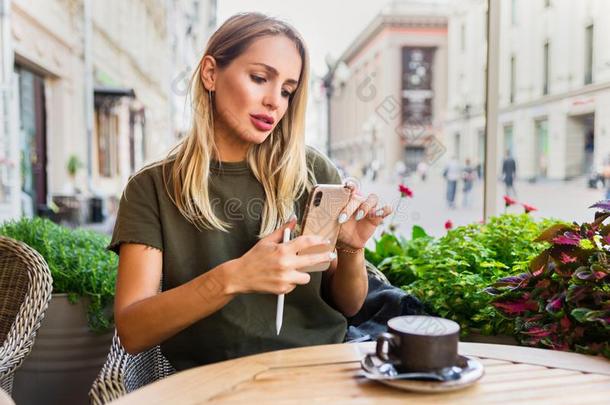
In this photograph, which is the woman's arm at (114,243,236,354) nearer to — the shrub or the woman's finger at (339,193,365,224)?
the woman's finger at (339,193,365,224)

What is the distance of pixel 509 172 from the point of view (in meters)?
3.60

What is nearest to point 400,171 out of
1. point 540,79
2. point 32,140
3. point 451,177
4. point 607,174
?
point 451,177

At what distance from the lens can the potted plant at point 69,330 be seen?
1.80 meters

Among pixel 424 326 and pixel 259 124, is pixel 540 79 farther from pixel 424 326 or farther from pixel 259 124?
pixel 424 326

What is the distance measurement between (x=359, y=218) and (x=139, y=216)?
1.54ft

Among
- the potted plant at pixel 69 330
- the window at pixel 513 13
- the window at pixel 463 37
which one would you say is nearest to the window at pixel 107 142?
the window at pixel 463 37

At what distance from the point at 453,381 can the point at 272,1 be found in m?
1.12

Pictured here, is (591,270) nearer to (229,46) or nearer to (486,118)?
(229,46)

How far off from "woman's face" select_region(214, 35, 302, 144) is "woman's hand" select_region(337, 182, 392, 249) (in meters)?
0.28

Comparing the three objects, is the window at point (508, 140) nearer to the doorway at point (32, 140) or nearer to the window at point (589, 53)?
the window at point (589, 53)

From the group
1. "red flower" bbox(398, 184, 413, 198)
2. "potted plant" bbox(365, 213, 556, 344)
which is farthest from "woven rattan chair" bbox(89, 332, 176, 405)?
"red flower" bbox(398, 184, 413, 198)

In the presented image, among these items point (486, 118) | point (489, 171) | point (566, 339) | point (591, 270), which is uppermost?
point (486, 118)

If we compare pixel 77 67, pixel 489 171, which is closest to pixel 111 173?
pixel 77 67

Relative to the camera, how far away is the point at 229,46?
4.04 feet
